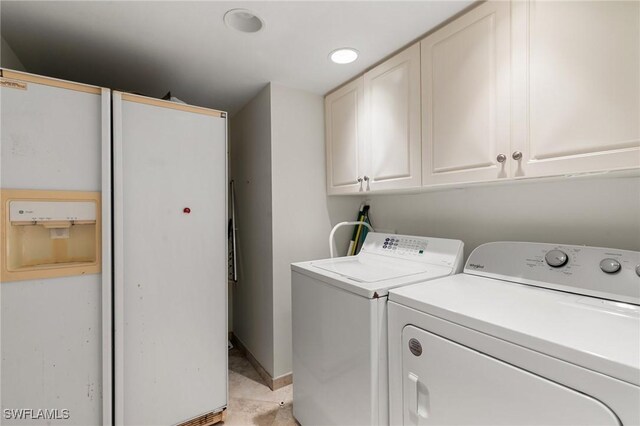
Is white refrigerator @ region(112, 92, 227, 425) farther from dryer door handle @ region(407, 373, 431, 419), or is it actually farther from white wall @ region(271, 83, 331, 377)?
dryer door handle @ region(407, 373, 431, 419)

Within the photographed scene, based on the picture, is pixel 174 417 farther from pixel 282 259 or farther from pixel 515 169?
pixel 515 169

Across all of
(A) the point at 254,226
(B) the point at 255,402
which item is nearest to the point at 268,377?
(B) the point at 255,402

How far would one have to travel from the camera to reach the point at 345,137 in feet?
6.87

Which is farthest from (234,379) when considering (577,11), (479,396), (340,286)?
(577,11)

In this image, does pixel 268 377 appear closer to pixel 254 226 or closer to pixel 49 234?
pixel 254 226

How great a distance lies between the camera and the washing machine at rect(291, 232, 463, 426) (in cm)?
118

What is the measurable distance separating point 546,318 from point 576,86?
803 millimetres

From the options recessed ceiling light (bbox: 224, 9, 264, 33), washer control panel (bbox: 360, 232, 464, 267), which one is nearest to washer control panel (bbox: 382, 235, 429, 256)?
Result: washer control panel (bbox: 360, 232, 464, 267)

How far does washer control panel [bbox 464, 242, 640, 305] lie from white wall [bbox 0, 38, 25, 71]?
2666 mm

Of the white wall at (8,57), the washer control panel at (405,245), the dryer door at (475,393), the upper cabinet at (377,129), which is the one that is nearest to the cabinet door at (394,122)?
the upper cabinet at (377,129)

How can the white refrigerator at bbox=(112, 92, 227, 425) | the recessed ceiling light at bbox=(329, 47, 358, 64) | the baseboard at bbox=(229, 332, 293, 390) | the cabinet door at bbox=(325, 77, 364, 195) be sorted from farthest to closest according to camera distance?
the baseboard at bbox=(229, 332, 293, 390) → the cabinet door at bbox=(325, 77, 364, 195) → the recessed ceiling light at bbox=(329, 47, 358, 64) → the white refrigerator at bbox=(112, 92, 227, 425)

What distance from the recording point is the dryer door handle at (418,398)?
3.34ft

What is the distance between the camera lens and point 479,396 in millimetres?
857

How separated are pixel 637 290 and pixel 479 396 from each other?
2.18ft
